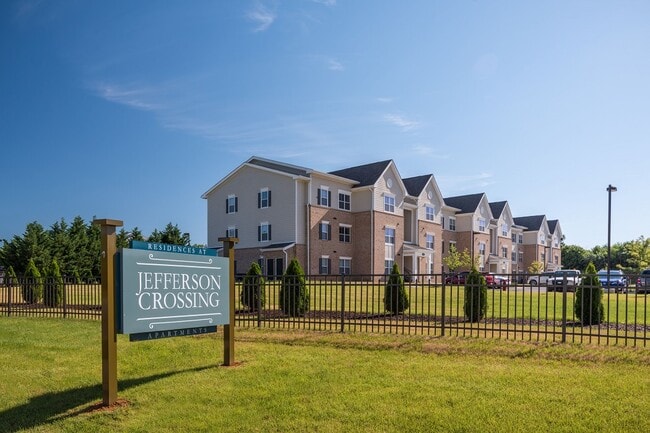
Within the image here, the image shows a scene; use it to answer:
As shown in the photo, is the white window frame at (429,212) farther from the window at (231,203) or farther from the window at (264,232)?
the window at (231,203)

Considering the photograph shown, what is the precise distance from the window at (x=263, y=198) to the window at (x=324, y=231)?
457cm

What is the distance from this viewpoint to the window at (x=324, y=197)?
39375 millimetres

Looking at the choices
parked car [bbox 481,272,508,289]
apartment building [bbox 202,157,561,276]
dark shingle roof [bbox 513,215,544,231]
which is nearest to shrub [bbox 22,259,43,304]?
parked car [bbox 481,272,508,289]

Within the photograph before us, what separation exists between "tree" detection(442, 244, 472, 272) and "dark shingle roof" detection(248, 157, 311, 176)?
20.9m

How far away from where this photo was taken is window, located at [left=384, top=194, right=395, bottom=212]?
Result: 4298cm

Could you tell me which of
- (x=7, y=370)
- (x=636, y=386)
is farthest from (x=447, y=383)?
(x=7, y=370)

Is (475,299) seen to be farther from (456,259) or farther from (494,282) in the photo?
(456,259)

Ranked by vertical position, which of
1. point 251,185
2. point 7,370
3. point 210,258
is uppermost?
point 251,185

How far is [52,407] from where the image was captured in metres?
6.85

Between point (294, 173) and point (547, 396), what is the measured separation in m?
33.5

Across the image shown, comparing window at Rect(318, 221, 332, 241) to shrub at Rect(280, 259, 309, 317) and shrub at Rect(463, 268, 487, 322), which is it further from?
shrub at Rect(463, 268, 487, 322)

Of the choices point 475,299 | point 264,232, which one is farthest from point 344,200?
point 475,299

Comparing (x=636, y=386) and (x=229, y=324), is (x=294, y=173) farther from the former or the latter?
(x=636, y=386)

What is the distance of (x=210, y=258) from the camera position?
336 inches
